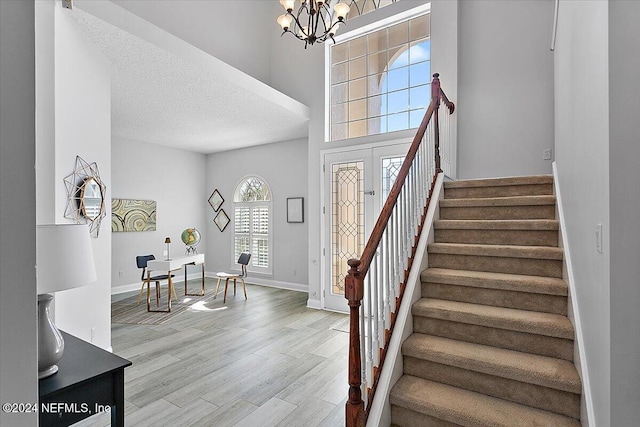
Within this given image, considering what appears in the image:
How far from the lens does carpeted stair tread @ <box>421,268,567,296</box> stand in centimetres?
213

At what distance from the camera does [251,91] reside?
4.34 metres

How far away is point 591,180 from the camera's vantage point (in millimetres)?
1526

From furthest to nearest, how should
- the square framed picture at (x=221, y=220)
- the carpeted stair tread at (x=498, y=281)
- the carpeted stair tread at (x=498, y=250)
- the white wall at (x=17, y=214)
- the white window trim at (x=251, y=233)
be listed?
the square framed picture at (x=221, y=220) → the white window trim at (x=251, y=233) → the carpeted stair tread at (x=498, y=250) → the carpeted stair tread at (x=498, y=281) → the white wall at (x=17, y=214)

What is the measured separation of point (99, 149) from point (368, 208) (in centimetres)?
324

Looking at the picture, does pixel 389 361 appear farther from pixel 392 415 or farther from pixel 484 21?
pixel 484 21

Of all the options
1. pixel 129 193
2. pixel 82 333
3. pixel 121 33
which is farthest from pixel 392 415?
pixel 129 193

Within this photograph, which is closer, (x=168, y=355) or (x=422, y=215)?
(x=422, y=215)

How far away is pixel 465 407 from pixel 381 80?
434 centimetres

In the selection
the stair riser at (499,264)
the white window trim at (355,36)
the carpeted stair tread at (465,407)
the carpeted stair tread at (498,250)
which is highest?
the white window trim at (355,36)

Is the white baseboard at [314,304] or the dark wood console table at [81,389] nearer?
the dark wood console table at [81,389]

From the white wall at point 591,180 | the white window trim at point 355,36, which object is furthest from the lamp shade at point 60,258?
the white window trim at point 355,36

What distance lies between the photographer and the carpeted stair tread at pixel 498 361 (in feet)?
5.73

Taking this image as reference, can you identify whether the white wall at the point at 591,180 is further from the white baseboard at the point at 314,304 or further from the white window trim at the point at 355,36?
the white baseboard at the point at 314,304

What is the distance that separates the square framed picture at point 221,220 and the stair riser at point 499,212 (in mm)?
5539
